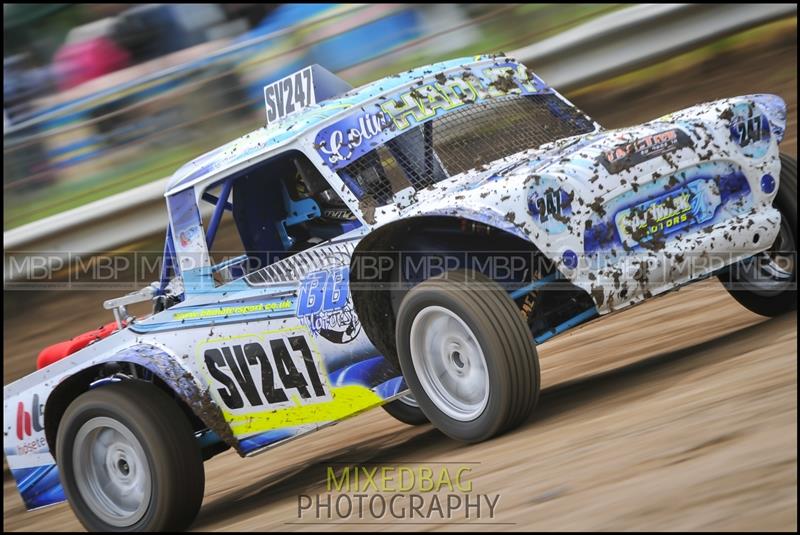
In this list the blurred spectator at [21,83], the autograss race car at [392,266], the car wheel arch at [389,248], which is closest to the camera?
the autograss race car at [392,266]

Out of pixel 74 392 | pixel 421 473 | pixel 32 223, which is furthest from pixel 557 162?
pixel 32 223

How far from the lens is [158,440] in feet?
18.6

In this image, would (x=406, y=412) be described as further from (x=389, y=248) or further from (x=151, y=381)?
(x=389, y=248)

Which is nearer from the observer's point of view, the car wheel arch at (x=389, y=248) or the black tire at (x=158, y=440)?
the car wheel arch at (x=389, y=248)

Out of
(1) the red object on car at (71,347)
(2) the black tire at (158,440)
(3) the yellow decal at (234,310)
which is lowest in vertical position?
(2) the black tire at (158,440)

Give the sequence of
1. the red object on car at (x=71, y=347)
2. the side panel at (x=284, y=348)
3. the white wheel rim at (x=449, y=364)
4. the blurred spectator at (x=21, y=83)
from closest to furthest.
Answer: the white wheel rim at (x=449, y=364) → the side panel at (x=284, y=348) → the red object on car at (x=71, y=347) → the blurred spectator at (x=21, y=83)

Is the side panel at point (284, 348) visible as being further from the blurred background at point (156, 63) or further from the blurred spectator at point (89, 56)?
the blurred spectator at point (89, 56)

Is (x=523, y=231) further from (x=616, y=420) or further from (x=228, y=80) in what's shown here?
(x=228, y=80)

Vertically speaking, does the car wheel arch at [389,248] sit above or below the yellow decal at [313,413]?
above

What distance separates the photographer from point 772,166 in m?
5.32

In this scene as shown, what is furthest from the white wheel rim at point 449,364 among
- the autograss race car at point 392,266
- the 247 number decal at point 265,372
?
the 247 number decal at point 265,372

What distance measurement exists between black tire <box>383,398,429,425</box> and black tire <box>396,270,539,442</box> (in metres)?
2.03

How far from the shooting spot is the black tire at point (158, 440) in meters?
5.67

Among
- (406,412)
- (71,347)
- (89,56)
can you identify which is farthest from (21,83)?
(406,412)
